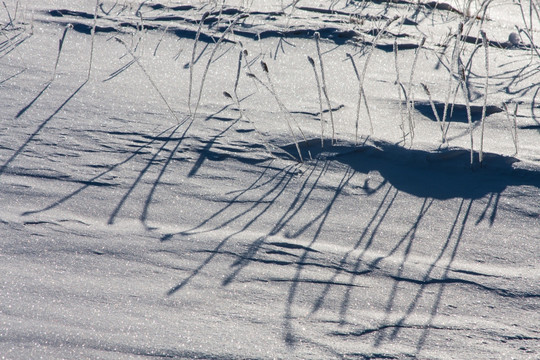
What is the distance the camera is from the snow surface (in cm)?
129

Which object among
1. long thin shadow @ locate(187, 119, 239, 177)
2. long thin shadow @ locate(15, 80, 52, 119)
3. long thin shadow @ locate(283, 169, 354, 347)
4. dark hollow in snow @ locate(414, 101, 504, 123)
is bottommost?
long thin shadow @ locate(283, 169, 354, 347)

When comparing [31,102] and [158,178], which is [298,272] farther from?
[31,102]

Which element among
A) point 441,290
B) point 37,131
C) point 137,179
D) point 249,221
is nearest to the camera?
point 441,290

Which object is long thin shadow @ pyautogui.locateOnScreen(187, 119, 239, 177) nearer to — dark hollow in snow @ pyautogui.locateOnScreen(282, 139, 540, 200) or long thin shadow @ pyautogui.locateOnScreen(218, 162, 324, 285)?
dark hollow in snow @ pyautogui.locateOnScreen(282, 139, 540, 200)

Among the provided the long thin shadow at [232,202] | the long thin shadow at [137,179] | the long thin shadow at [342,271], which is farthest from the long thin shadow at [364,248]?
the long thin shadow at [137,179]

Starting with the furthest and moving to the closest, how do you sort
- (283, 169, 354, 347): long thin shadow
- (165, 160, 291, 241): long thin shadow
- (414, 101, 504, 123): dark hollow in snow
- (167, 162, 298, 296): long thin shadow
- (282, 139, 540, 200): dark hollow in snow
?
(414, 101, 504, 123): dark hollow in snow
(282, 139, 540, 200): dark hollow in snow
(165, 160, 291, 241): long thin shadow
(167, 162, 298, 296): long thin shadow
(283, 169, 354, 347): long thin shadow

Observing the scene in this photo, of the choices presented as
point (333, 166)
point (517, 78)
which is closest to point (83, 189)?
point (333, 166)

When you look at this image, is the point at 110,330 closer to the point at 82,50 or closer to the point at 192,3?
the point at 82,50

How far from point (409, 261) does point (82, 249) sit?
95 centimetres

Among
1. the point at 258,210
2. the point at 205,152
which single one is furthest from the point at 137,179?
the point at 258,210

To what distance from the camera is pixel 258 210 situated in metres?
1.77

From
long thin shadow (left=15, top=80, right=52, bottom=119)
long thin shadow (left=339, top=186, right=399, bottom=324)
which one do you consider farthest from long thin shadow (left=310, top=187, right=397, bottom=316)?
long thin shadow (left=15, top=80, right=52, bottom=119)

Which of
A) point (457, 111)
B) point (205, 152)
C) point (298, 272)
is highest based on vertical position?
point (457, 111)

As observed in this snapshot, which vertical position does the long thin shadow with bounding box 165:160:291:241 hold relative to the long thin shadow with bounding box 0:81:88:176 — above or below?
below
